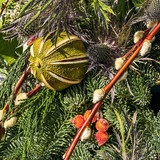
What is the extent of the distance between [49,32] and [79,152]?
201mm

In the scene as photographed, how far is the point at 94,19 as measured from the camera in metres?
0.41

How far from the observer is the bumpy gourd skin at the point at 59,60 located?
38 cm

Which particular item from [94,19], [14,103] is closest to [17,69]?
[14,103]

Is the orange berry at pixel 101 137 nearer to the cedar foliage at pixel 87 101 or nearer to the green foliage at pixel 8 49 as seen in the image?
the cedar foliage at pixel 87 101

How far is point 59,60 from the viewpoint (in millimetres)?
379

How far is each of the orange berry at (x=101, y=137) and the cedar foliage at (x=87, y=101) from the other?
Result: 0.04 feet

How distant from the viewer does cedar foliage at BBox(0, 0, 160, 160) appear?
38 cm

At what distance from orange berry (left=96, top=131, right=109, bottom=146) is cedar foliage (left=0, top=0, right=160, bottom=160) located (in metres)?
0.01

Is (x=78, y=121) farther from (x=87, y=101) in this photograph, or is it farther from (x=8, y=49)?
(x=8, y=49)

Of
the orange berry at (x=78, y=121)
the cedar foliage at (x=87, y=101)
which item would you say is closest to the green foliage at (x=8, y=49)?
→ the cedar foliage at (x=87, y=101)

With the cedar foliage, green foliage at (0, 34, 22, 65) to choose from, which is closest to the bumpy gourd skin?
the cedar foliage

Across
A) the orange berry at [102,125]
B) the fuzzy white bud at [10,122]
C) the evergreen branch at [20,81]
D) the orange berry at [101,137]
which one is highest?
the evergreen branch at [20,81]

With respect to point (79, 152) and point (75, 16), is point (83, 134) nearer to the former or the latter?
point (79, 152)

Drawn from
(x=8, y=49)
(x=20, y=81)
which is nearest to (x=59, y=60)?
(x=20, y=81)
